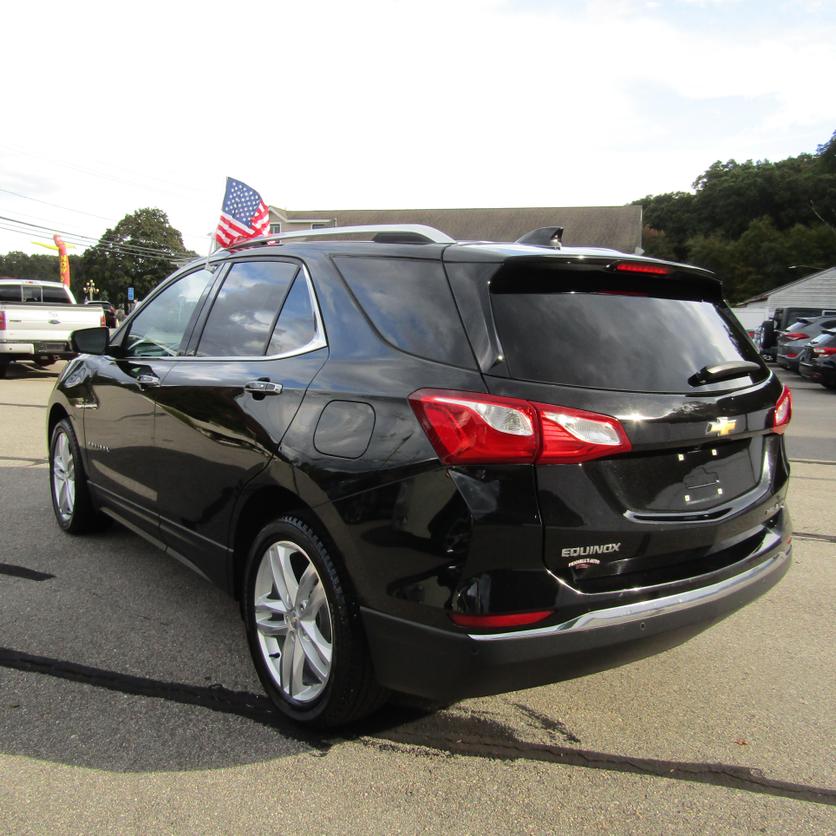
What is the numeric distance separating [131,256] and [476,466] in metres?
92.7

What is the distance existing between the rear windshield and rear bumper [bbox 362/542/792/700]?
70 centimetres

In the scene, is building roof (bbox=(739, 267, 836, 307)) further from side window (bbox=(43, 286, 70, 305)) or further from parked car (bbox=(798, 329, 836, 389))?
side window (bbox=(43, 286, 70, 305))

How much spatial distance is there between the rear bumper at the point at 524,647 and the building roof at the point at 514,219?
47.8 meters

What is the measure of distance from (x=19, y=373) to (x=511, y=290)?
1788 centimetres

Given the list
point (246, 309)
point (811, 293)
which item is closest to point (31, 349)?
point (246, 309)

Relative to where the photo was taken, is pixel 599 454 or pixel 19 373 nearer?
pixel 599 454

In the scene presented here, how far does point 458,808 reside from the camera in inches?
92.4

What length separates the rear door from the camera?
227 cm

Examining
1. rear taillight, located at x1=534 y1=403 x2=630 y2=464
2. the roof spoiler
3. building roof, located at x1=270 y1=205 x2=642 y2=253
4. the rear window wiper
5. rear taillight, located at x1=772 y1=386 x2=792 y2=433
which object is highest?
building roof, located at x1=270 y1=205 x2=642 y2=253

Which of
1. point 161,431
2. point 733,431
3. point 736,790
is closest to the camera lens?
point 736,790

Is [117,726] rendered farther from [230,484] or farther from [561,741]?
[561,741]

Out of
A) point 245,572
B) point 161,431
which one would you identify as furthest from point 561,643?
point 161,431

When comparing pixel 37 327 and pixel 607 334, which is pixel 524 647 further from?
pixel 37 327

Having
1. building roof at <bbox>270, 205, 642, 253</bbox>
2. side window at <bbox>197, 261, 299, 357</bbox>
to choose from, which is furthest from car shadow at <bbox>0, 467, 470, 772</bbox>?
building roof at <bbox>270, 205, 642, 253</bbox>
